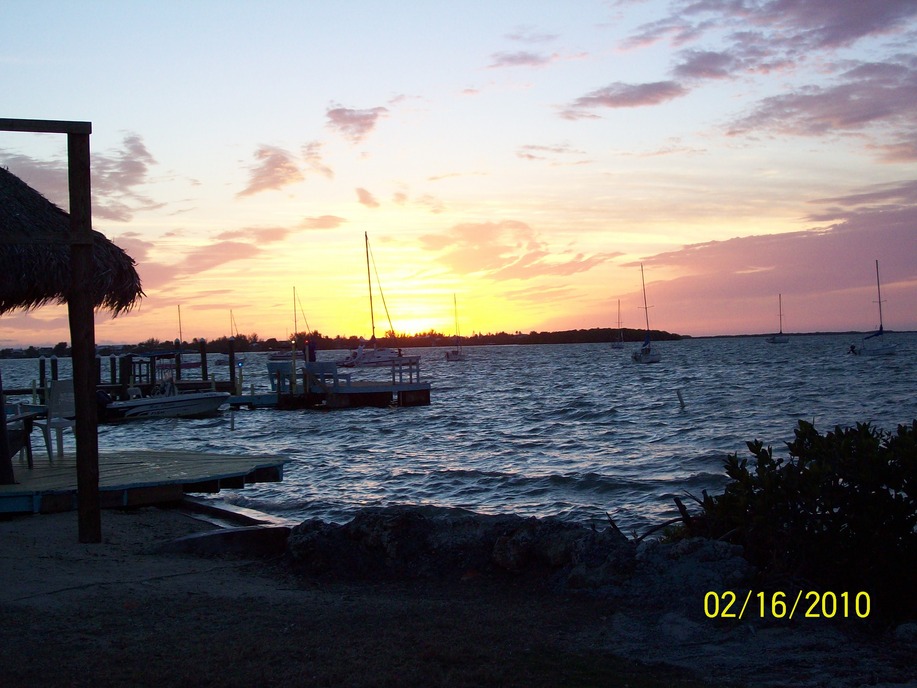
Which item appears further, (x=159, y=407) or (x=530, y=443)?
(x=159, y=407)

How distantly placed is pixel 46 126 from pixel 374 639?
16.3 feet

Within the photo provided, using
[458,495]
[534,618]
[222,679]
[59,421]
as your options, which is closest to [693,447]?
[458,495]

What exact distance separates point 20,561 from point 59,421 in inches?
184

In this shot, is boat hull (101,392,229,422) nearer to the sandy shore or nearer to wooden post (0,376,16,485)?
wooden post (0,376,16,485)

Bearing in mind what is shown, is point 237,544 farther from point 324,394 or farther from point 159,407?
point 324,394

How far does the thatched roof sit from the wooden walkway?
6.26 ft

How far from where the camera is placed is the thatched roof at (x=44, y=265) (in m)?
7.89

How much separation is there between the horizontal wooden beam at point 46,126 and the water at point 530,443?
639 centimetres

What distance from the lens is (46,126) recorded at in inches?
277

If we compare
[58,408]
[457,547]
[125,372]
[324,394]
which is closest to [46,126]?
[457,547]

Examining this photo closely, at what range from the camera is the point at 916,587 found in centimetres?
543

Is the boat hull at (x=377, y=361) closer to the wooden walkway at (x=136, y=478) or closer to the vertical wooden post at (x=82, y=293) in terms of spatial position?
the wooden walkway at (x=136, y=478)

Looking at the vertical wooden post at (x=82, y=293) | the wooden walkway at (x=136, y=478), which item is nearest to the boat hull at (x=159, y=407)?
the wooden walkway at (x=136, y=478)

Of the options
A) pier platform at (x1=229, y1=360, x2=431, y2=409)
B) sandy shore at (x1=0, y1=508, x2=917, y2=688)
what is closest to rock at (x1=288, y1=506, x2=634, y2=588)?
sandy shore at (x1=0, y1=508, x2=917, y2=688)
